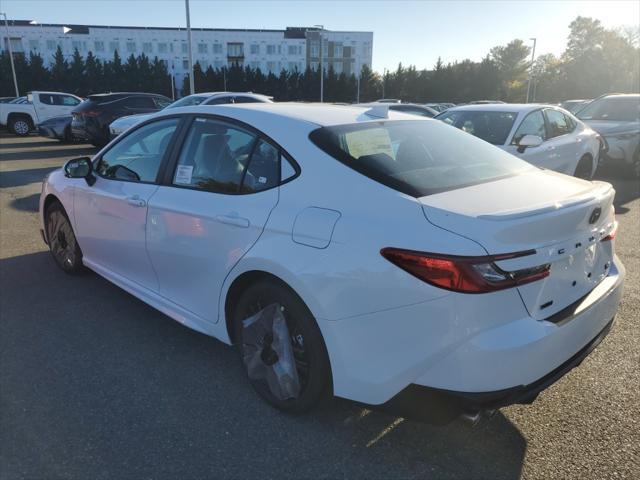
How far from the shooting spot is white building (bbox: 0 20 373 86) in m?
73.2

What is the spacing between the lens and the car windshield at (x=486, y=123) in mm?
6670

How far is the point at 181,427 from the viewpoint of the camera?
2576mm

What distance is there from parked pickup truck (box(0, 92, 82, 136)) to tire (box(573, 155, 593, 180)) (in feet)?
60.3

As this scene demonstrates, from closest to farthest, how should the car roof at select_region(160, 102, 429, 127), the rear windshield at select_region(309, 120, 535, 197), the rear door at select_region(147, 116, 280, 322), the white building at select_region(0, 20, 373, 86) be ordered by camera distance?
the rear windshield at select_region(309, 120, 535, 197)
the rear door at select_region(147, 116, 280, 322)
the car roof at select_region(160, 102, 429, 127)
the white building at select_region(0, 20, 373, 86)

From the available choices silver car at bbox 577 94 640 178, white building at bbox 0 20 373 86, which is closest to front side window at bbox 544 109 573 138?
silver car at bbox 577 94 640 178

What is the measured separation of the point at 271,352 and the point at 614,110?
1094 centimetres

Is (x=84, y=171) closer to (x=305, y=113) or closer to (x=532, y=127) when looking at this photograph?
(x=305, y=113)

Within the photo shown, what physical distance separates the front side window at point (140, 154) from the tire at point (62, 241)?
33.4 inches

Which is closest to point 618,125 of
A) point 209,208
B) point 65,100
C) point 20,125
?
point 209,208

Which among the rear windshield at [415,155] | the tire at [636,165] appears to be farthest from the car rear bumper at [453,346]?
the tire at [636,165]

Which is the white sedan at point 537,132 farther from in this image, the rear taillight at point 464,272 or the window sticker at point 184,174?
the rear taillight at point 464,272

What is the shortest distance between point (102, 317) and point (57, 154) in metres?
13.0

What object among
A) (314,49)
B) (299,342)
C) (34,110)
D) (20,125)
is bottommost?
(20,125)

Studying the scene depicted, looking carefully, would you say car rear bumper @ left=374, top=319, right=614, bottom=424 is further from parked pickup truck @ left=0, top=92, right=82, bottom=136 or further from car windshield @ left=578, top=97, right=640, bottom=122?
parked pickup truck @ left=0, top=92, right=82, bottom=136
